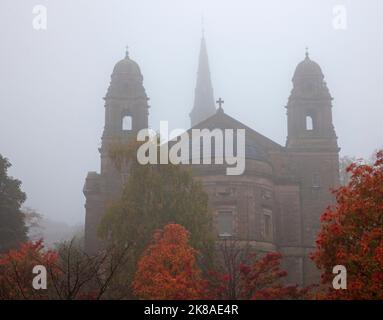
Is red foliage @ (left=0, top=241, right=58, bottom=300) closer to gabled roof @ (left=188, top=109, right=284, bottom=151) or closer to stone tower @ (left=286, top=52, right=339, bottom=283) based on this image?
gabled roof @ (left=188, top=109, right=284, bottom=151)

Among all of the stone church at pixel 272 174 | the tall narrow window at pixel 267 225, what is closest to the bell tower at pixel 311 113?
the stone church at pixel 272 174

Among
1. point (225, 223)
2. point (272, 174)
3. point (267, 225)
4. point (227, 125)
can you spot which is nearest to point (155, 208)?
point (225, 223)

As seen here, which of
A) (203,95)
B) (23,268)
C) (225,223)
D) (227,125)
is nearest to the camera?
(23,268)

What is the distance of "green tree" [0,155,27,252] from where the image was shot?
39406mm

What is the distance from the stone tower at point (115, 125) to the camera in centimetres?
4581

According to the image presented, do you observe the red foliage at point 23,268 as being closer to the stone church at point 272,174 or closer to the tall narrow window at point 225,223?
the tall narrow window at point 225,223

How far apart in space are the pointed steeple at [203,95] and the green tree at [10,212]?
1756 inches

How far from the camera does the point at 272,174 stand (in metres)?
42.4

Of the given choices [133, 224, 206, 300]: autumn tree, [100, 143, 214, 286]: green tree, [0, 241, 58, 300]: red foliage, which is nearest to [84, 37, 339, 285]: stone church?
[100, 143, 214, 286]: green tree

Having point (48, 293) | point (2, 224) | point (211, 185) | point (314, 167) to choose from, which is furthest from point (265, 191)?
point (48, 293)

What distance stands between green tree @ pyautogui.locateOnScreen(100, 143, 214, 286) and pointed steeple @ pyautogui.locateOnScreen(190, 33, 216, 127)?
5149 cm

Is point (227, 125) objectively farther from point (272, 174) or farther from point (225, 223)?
point (225, 223)

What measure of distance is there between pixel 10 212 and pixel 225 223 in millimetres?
14151
